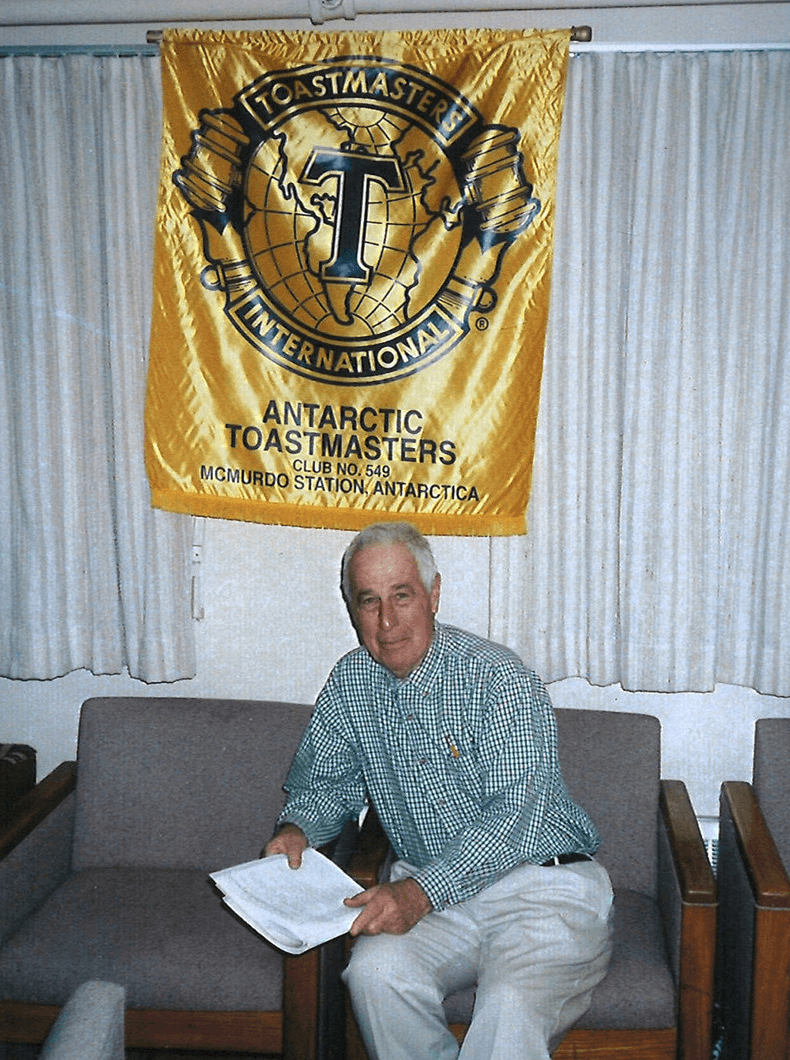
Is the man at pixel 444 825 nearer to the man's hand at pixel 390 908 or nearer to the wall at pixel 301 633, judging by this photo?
the man's hand at pixel 390 908

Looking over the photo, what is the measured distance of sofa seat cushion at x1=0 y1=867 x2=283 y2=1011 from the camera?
2.35m

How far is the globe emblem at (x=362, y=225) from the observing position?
286 cm

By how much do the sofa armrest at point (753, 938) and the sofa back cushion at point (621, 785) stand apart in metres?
0.21

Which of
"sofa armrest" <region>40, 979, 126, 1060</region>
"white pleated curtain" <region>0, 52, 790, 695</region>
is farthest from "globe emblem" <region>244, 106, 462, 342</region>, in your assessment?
"sofa armrest" <region>40, 979, 126, 1060</region>

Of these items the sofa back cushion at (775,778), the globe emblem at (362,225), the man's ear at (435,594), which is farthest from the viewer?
the globe emblem at (362,225)

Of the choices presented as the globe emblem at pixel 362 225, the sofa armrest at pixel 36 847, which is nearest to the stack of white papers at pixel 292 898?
the sofa armrest at pixel 36 847

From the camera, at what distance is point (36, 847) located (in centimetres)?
269

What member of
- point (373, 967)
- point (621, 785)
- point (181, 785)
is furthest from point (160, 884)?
point (621, 785)

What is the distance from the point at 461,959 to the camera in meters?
2.30

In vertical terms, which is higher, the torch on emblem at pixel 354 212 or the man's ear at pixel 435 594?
the torch on emblem at pixel 354 212

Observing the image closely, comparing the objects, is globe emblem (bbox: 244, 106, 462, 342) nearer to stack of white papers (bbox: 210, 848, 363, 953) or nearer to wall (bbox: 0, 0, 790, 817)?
wall (bbox: 0, 0, 790, 817)

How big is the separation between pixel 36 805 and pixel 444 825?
45.1 inches

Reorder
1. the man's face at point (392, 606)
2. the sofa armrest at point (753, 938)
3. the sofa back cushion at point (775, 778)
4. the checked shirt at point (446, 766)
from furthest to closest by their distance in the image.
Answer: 1. the sofa back cushion at point (775, 778)
2. the man's face at point (392, 606)
3. the checked shirt at point (446, 766)
4. the sofa armrest at point (753, 938)

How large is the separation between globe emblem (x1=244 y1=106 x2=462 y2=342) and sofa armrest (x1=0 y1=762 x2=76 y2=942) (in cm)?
152
